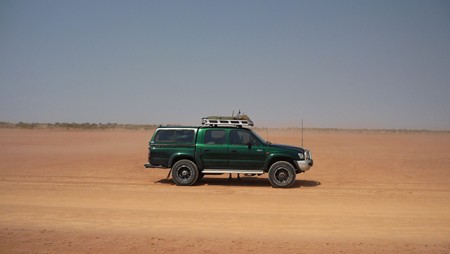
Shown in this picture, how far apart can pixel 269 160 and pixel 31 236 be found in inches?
302

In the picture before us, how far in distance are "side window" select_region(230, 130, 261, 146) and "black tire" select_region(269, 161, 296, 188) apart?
1062 mm

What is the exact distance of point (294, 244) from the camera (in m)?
6.64

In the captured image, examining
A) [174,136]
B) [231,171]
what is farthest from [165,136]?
[231,171]

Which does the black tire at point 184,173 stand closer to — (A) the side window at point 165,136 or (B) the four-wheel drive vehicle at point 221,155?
(B) the four-wheel drive vehicle at point 221,155

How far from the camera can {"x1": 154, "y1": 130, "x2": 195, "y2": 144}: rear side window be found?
533 inches

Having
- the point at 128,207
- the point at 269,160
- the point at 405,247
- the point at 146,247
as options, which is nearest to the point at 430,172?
the point at 269,160

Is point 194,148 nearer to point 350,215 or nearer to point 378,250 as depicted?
point 350,215

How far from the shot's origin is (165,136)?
13.7m

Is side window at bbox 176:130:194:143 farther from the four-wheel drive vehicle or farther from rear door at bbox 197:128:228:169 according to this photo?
rear door at bbox 197:128:228:169

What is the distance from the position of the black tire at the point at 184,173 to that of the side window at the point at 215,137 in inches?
35.5

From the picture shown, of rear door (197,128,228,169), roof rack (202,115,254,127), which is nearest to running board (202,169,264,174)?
rear door (197,128,228,169)

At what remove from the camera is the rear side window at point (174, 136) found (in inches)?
533

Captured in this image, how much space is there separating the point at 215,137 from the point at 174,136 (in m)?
1.35

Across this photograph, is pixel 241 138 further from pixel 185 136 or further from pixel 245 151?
pixel 185 136
